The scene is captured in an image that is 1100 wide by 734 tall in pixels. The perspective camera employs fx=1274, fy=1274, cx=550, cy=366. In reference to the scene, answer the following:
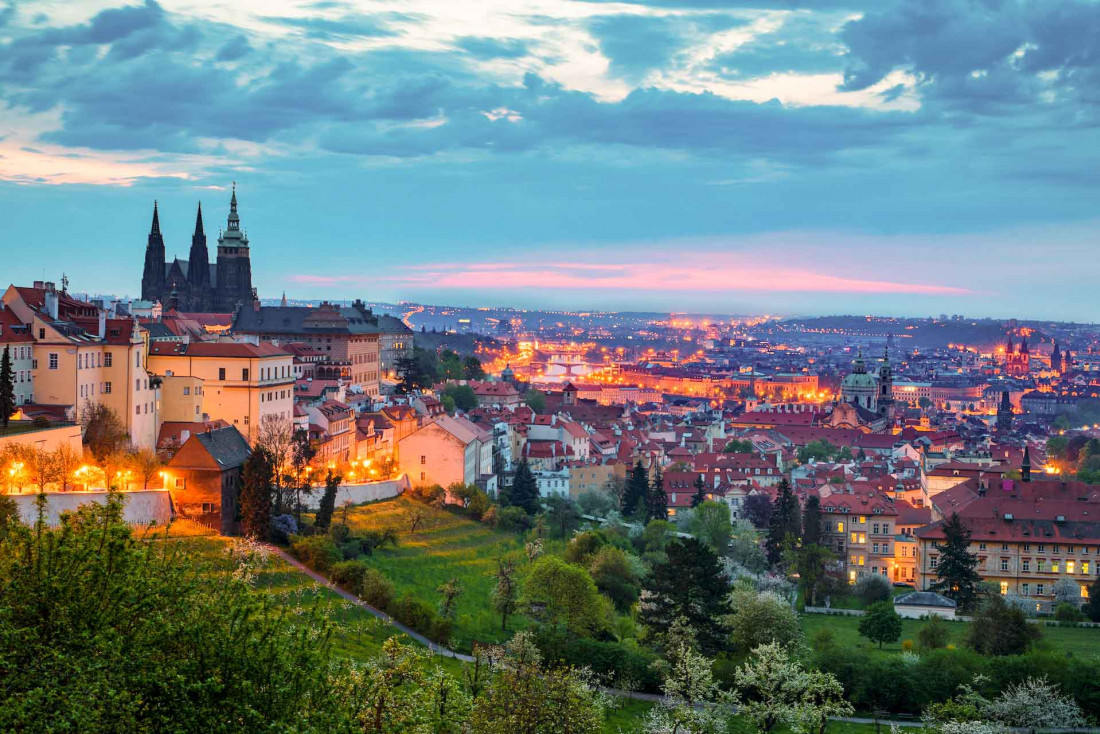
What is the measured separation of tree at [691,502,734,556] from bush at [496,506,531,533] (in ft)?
32.0

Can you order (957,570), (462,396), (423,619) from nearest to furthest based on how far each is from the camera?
(423,619) < (957,570) < (462,396)

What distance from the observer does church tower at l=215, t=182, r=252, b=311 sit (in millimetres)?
124500

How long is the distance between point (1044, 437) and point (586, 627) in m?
131

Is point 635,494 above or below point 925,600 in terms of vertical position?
above

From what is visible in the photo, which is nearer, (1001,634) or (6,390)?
(6,390)

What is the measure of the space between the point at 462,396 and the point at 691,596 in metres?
58.8

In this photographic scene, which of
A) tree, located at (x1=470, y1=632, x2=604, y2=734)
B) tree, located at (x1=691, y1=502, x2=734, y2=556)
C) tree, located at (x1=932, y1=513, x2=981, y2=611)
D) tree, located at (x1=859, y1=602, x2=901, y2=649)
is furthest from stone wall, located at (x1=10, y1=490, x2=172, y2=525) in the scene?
tree, located at (x1=932, y1=513, x2=981, y2=611)

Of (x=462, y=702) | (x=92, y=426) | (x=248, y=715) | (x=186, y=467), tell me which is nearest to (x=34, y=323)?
(x=92, y=426)

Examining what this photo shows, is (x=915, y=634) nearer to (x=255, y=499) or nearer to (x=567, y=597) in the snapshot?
(x=567, y=597)

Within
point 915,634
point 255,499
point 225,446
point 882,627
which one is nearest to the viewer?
point 255,499

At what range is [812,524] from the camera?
232 feet

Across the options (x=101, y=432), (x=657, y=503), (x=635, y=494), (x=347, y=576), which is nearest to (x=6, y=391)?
(x=101, y=432)

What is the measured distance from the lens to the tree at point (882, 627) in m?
52.3

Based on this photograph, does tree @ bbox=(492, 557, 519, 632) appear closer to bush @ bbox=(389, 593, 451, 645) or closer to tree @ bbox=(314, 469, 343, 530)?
bush @ bbox=(389, 593, 451, 645)
